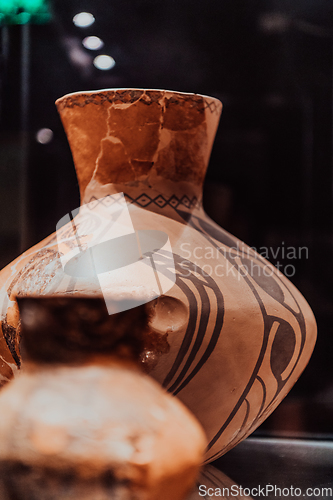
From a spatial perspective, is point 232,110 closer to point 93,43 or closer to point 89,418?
point 93,43

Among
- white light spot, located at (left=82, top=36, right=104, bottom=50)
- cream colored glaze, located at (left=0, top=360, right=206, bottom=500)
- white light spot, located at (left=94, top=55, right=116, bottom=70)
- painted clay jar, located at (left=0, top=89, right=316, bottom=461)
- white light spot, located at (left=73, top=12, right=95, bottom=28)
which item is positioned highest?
white light spot, located at (left=73, top=12, right=95, bottom=28)

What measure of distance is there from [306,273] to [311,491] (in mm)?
492

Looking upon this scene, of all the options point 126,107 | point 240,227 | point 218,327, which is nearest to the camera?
point 218,327

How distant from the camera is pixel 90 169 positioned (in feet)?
2.73

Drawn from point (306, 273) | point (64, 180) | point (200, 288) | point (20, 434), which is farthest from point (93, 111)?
point (306, 273)

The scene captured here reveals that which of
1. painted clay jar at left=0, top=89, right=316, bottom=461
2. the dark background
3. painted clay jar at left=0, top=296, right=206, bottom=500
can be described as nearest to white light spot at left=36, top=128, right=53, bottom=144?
the dark background

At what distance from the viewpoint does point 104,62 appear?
101 cm

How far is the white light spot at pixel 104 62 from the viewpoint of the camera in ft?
3.28

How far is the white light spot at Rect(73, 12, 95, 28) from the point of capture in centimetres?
97

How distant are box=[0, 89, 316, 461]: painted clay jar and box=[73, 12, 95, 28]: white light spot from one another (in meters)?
0.22

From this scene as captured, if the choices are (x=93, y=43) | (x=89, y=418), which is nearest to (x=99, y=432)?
(x=89, y=418)

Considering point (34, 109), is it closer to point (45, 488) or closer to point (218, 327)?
point (218, 327)

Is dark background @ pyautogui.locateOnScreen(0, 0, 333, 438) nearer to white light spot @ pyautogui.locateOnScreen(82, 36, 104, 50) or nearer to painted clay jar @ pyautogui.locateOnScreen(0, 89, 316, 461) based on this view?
white light spot @ pyautogui.locateOnScreen(82, 36, 104, 50)

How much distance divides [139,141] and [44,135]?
286 mm
